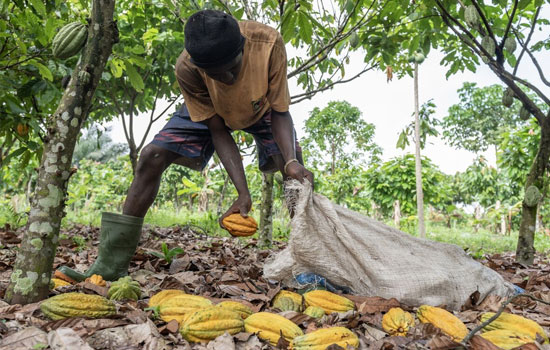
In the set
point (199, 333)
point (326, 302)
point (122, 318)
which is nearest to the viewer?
point (199, 333)

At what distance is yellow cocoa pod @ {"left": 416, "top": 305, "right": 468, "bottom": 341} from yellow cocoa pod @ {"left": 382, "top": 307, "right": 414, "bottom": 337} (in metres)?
0.06

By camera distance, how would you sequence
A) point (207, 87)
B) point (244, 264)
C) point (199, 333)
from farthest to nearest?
point (244, 264), point (207, 87), point (199, 333)

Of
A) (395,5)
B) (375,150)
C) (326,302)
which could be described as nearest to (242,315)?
(326,302)

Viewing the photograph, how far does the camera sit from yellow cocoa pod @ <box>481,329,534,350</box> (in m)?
1.14

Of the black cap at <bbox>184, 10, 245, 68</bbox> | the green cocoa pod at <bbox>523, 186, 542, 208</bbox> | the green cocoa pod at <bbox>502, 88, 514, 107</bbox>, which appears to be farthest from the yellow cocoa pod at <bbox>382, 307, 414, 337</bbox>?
the green cocoa pod at <bbox>502, 88, 514, 107</bbox>

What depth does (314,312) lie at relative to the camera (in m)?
1.41

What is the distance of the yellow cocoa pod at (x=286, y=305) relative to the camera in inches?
58.6

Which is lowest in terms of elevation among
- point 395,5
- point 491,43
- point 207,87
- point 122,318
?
point 122,318

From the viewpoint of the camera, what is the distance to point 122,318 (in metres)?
1.32

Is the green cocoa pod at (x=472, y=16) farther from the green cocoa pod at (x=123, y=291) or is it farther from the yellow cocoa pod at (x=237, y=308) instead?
Result: the green cocoa pod at (x=123, y=291)

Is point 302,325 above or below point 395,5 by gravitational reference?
below

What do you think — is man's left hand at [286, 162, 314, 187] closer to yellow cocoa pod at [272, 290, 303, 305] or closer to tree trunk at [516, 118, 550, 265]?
yellow cocoa pod at [272, 290, 303, 305]

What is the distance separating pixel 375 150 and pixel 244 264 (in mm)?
18098

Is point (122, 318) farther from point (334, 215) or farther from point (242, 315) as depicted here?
point (334, 215)
